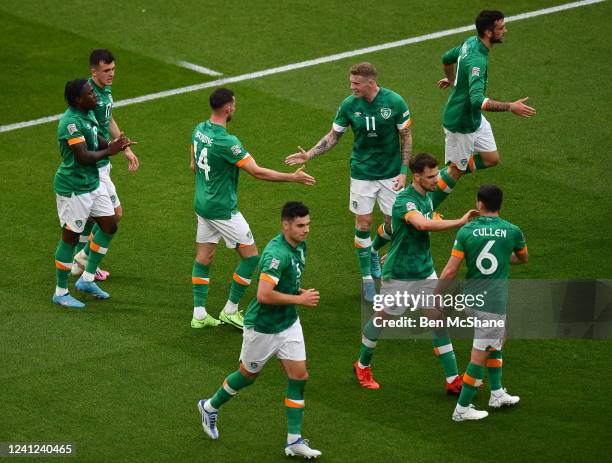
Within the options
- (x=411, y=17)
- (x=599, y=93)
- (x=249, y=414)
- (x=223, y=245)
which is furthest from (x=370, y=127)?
(x=411, y=17)

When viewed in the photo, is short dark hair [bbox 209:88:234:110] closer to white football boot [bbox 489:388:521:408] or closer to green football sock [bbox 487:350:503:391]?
green football sock [bbox 487:350:503:391]

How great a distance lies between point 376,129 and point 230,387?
4019 mm

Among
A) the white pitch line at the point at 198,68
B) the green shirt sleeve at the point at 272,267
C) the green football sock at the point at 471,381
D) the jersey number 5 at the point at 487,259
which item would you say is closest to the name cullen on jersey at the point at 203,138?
the green shirt sleeve at the point at 272,267

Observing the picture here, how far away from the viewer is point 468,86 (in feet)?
46.6

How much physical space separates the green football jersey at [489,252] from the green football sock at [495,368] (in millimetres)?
470

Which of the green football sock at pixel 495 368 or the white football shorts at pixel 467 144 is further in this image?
the white football shorts at pixel 467 144

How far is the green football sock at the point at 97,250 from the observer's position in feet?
43.3

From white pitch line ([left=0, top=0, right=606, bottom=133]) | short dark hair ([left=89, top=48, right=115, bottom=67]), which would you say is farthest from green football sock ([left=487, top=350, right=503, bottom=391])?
white pitch line ([left=0, top=0, right=606, bottom=133])

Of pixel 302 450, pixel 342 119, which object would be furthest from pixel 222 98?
pixel 302 450

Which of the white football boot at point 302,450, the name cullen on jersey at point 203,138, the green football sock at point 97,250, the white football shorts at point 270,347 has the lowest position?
the white football boot at point 302,450

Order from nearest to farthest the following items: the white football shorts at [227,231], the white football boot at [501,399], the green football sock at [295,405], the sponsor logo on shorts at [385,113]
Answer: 1. the green football sock at [295,405]
2. the white football boot at [501,399]
3. the white football shorts at [227,231]
4. the sponsor logo on shorts at [385,113]

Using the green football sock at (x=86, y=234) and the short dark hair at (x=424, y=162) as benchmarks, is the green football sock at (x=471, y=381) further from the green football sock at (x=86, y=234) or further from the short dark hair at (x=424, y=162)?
the green football sock at (x=86, y=234)

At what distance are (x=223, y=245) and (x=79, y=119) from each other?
2.89 m

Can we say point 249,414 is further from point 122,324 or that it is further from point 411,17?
point 411,17
